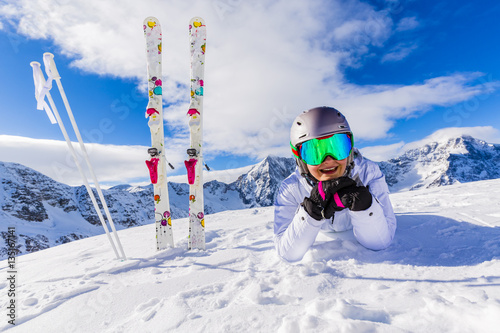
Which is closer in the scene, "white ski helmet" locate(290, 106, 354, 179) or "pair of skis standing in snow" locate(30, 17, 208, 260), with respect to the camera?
"white ski helmet" locate(290, 106, 354, 179)

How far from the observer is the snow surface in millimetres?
1616

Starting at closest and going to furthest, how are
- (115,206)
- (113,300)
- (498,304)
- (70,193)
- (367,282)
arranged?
(498,304) → (367,282) → (113,300) → (70,193) → (115,206)

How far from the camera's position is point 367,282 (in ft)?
7.15

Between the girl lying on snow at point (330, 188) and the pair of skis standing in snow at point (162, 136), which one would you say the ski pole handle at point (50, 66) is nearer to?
the pair of skis standing in snow at point (162, 136)

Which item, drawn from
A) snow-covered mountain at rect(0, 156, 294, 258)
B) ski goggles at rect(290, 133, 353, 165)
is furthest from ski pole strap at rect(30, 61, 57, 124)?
snow-covered mountain at rect(0, 156, 294, 258)

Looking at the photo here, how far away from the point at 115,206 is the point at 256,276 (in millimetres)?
130297

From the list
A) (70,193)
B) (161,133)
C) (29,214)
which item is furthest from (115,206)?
(161,133)

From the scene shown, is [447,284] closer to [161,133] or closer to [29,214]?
[161,133]

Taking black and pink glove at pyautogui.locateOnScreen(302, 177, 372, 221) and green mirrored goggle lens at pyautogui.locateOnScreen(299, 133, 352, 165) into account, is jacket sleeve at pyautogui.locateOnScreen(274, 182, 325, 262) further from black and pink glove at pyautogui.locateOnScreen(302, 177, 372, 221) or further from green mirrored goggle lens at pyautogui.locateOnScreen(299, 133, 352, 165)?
green mirrored goggle lens at pyautogui.locateOnScreen(299, 133, 352, 165)

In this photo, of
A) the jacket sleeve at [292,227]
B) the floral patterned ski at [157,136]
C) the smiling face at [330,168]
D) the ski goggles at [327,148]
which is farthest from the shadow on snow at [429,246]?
the floral patterned ski at [157,136]

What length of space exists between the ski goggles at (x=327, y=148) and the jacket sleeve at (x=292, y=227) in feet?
1.64

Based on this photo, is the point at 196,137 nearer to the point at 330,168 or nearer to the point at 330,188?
the point at 330,168

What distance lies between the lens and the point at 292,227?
8.42 feet

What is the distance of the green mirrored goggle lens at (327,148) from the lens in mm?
2400
